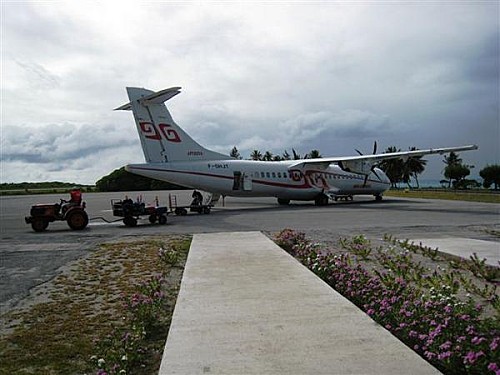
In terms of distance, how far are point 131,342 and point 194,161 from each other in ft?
68.3

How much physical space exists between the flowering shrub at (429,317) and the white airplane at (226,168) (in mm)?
15751

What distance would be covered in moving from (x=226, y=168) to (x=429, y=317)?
848 inches

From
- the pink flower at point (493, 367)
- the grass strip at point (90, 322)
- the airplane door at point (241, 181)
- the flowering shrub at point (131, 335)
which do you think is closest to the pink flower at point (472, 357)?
the pink flower at point (493, 367)

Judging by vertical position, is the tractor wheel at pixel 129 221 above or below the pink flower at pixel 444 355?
above

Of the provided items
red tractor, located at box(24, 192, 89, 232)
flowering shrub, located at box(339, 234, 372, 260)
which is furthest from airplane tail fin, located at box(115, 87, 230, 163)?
flowering shrub, located at box(339, 234, 372, 260)

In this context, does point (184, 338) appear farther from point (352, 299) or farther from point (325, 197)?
point (325, 197)

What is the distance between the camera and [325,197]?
31.6m

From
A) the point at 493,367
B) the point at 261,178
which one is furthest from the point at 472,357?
the point at 261,178

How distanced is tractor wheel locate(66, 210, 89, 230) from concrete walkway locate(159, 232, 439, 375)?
1106 centimetres

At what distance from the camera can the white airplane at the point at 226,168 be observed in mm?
23031

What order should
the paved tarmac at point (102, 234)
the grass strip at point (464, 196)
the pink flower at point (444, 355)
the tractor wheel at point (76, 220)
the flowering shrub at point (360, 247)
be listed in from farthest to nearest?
the grass strip at point (464, 196) < the tractor wheel at point (76, 220) < the flowering shrub at point (360, 247) < the paved tarmac at point (102, 234) < the pink flower at point (444, 355)

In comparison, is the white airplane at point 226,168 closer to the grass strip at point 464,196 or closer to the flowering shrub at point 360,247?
the grass strip at point 464,196

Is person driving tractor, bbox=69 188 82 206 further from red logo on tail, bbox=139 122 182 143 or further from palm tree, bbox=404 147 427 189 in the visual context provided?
palm tree, bbox=404 147 427 189

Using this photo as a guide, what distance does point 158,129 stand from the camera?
917 inches
